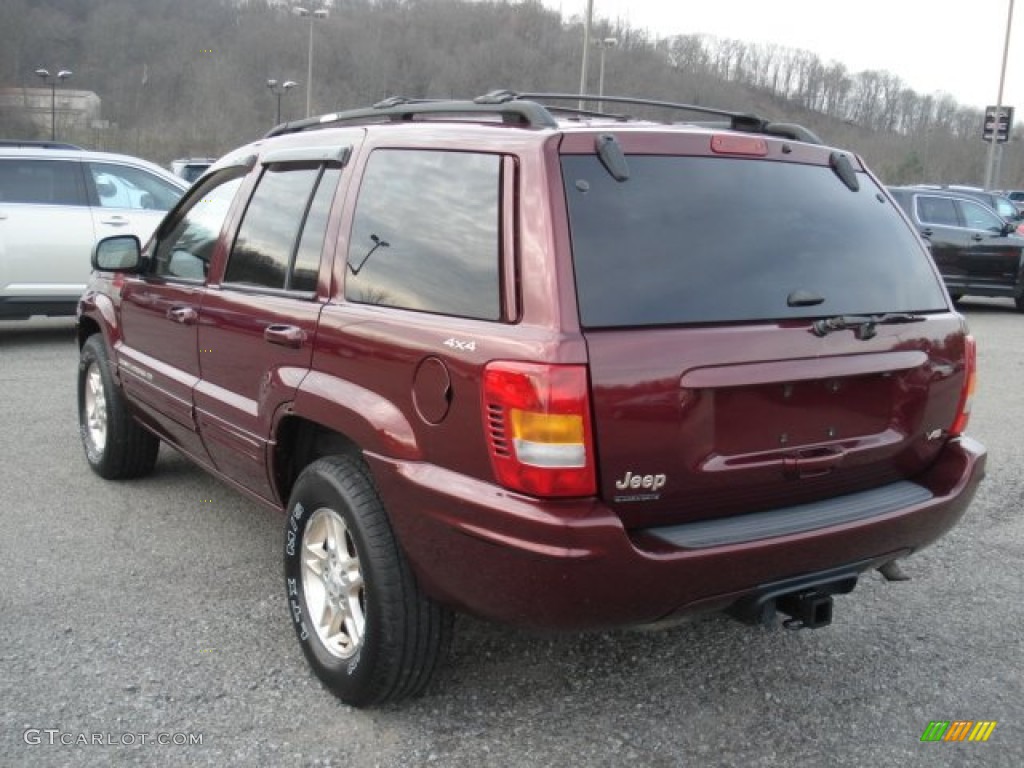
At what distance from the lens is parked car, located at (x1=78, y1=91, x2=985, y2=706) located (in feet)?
7.86

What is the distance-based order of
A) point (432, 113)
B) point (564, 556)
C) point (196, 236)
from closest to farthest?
1. point (564, 556)
2. point (432, 113)
3. point (196, 236)

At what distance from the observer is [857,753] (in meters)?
2.80

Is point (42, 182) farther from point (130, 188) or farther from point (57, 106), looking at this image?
point (57, 106)

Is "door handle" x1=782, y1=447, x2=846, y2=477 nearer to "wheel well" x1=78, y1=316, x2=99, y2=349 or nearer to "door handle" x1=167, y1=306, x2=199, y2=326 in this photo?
"door handle" x1=167, y1=306, x2=199, y2=326

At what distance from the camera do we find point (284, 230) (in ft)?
11.4

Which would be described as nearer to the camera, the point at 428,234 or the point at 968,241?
the point at 428,234

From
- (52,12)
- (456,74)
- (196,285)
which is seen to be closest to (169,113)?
(52,12)

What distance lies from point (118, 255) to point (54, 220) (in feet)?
18.7

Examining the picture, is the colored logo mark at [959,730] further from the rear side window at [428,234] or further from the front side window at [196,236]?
the front side window at [196,236]

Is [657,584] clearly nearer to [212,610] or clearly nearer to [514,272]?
[514,272]

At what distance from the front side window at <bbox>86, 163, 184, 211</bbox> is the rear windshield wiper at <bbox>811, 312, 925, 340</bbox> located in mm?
8278

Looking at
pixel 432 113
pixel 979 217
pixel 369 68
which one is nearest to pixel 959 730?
pixel 432 113

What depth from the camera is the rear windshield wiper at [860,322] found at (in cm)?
270

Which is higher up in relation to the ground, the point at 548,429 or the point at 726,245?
the point at 726,245
